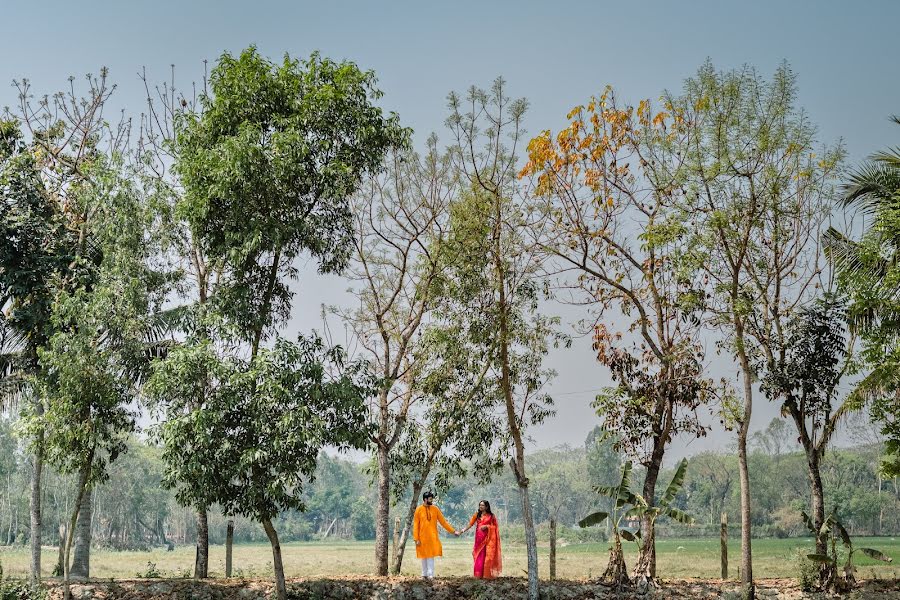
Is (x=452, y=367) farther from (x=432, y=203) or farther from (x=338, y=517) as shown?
(x=338, y=517)

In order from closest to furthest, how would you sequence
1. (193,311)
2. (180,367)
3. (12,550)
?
(180,367) < (193,311) < (12,550)

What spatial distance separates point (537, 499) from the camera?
6231cm

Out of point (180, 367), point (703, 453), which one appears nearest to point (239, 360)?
point (180, 367)

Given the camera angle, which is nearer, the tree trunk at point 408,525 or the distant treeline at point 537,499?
the tree trunk at point 408,525

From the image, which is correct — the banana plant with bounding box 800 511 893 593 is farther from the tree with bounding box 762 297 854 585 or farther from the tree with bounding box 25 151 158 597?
the tree with bounding box 25 151 158 597

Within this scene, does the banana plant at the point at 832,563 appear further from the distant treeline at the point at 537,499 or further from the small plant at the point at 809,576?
the distant treeline at the point at 537,499

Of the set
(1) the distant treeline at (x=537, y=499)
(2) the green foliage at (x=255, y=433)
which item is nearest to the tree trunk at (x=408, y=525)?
(2) the green foliage at (x=255, y=433)

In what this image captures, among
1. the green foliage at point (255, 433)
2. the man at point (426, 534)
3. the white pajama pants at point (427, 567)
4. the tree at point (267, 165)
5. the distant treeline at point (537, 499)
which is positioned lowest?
the distant treeline at point (537, 499)

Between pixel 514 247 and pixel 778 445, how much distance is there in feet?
175

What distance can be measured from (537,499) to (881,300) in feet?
163

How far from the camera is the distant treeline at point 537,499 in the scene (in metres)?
46.7

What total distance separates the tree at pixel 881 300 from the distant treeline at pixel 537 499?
27103 millimetres

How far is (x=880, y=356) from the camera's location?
14.9 meters

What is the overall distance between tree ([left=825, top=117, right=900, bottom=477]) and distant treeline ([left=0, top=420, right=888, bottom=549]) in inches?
1067
